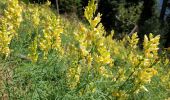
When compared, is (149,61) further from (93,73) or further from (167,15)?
(167,15)

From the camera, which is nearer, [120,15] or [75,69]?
[75,69]

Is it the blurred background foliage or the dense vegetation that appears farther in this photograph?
the blurred background foliage

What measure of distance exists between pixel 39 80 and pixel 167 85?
4654mm

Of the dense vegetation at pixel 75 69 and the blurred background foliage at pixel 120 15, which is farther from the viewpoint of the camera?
the blurred background foliage at pixel 120 15

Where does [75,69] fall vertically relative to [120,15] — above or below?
above

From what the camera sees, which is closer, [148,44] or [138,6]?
[148,44]

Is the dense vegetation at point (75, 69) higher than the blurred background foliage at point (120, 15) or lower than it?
higher

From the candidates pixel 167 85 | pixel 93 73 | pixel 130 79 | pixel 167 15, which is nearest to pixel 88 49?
pixel 93 73

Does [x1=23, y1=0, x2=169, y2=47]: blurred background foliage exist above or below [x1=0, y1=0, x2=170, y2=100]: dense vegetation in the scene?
below

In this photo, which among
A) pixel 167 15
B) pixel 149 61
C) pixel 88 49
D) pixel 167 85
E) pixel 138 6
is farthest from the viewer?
pixel 167 15

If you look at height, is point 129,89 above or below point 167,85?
Answer: above

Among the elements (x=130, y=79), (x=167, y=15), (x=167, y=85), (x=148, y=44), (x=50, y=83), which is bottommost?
(x=167, y=15)

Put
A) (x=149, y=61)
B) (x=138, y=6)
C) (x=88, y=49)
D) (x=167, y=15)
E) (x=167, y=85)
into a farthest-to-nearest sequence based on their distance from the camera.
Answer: (x=167, y=15) → (x=138, y=6) → (x=167, y=85) → (x=88, y=49) → (x=149, y=61)

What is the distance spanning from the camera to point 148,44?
16.9 ft
